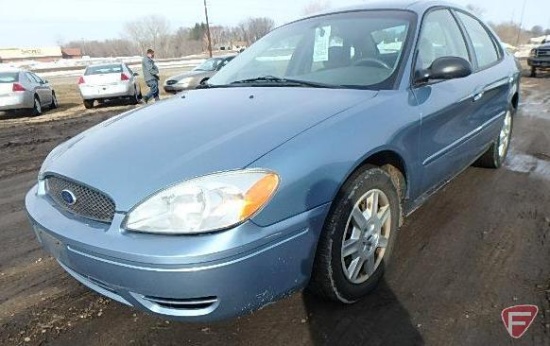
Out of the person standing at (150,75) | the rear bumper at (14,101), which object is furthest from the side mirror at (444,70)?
the rear bumper at (14,101)

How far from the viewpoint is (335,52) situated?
125 inches

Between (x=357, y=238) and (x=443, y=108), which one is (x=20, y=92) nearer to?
(x=443, y=108)

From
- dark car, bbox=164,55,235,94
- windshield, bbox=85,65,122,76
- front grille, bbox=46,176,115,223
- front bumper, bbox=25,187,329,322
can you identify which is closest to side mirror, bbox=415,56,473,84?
front bumper, bbox=25,187,329,322

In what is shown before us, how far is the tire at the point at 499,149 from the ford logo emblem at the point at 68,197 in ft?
12.8

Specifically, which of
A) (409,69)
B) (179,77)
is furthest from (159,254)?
(179,77)

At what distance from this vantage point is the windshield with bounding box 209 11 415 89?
2893 millimetres

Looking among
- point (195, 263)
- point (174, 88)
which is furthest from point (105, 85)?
point (195, 263)

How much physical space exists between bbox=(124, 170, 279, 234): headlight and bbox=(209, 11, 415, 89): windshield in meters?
1.19

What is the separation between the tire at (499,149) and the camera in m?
4.56

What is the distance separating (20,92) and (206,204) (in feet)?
36.2

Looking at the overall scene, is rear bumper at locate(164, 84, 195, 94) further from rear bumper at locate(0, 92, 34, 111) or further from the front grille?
the front grille

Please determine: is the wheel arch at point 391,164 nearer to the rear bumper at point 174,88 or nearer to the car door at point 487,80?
the car door at point 487,80

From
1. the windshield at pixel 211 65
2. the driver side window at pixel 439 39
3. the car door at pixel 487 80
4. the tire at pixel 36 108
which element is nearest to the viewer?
the driver side window at pixel 439 39

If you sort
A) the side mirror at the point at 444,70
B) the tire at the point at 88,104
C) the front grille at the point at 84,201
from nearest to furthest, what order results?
the front grille at the point at 84,201 → the side mirror at the point at 444,70 → the tire at the point at 88,104
